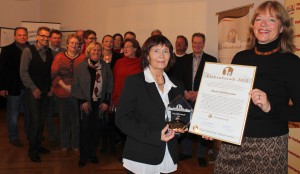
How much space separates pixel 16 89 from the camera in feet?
16.6

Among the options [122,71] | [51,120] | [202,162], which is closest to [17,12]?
[51,120]

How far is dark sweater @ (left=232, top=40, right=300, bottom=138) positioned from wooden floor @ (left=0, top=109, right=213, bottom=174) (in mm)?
2555

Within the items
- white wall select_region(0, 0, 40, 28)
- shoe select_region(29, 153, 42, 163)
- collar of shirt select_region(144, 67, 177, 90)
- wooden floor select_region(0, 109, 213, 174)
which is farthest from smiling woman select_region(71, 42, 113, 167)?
white wall select_region(0, 0, 40, 28)

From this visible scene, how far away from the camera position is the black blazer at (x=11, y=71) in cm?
505

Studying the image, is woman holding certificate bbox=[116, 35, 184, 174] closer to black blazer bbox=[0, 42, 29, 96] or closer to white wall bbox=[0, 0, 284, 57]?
black blazer bbox=[0, 42, 29, 96]

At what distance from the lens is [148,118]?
1.98 m

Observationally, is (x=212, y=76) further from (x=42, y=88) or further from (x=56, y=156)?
(x=56, y=156)

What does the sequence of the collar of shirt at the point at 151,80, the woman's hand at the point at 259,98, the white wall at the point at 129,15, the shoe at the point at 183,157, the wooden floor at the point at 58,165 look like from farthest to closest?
the white wall at the point at 129,15, the shoe at the point at 183,157, the wooden floor at the point at 58,165, the collar of shirt at the point at 151,80, the woman's hand at the point at 259,98

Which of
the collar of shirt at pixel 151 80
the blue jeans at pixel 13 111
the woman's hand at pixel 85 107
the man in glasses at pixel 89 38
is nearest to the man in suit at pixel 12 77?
the blue jeans at pixel 13 111

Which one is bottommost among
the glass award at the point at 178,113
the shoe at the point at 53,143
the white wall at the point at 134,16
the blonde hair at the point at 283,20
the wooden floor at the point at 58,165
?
the wooden floor at the point at 58,165

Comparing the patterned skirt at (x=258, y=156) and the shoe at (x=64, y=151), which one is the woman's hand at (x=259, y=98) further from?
the shoe at (x=64, y=151)

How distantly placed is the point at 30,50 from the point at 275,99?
11.9ft

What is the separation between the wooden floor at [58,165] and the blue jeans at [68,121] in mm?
214

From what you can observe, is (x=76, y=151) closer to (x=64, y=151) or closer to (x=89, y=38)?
(x=64, y=151)
